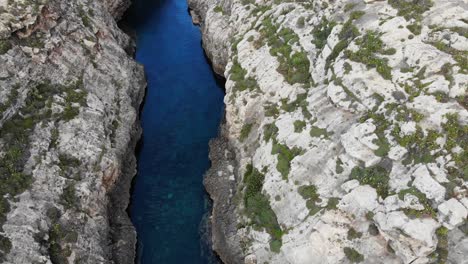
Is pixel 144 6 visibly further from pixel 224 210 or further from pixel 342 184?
pixel 342 184

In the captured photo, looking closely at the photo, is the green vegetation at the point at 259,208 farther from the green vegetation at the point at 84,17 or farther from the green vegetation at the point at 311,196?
the green vegetation at the point at 84,17

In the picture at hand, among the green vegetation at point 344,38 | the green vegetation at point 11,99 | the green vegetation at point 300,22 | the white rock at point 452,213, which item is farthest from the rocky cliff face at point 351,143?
the green vegetation at point 11,99

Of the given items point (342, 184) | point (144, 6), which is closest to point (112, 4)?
point (144, 6)

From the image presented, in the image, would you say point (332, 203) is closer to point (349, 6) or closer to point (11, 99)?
point (349, 6)

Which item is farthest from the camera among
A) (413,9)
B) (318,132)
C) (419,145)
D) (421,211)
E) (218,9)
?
(218,9)

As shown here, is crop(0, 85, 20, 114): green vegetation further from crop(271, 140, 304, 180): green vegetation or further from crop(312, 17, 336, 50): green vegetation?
crop(312, 17, 336, 50): green vegetation

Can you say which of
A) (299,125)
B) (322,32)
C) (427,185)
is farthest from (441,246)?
(322,32)

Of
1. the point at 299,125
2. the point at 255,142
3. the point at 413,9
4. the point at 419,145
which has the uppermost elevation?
the point at 413,9

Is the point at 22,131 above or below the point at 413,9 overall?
below
